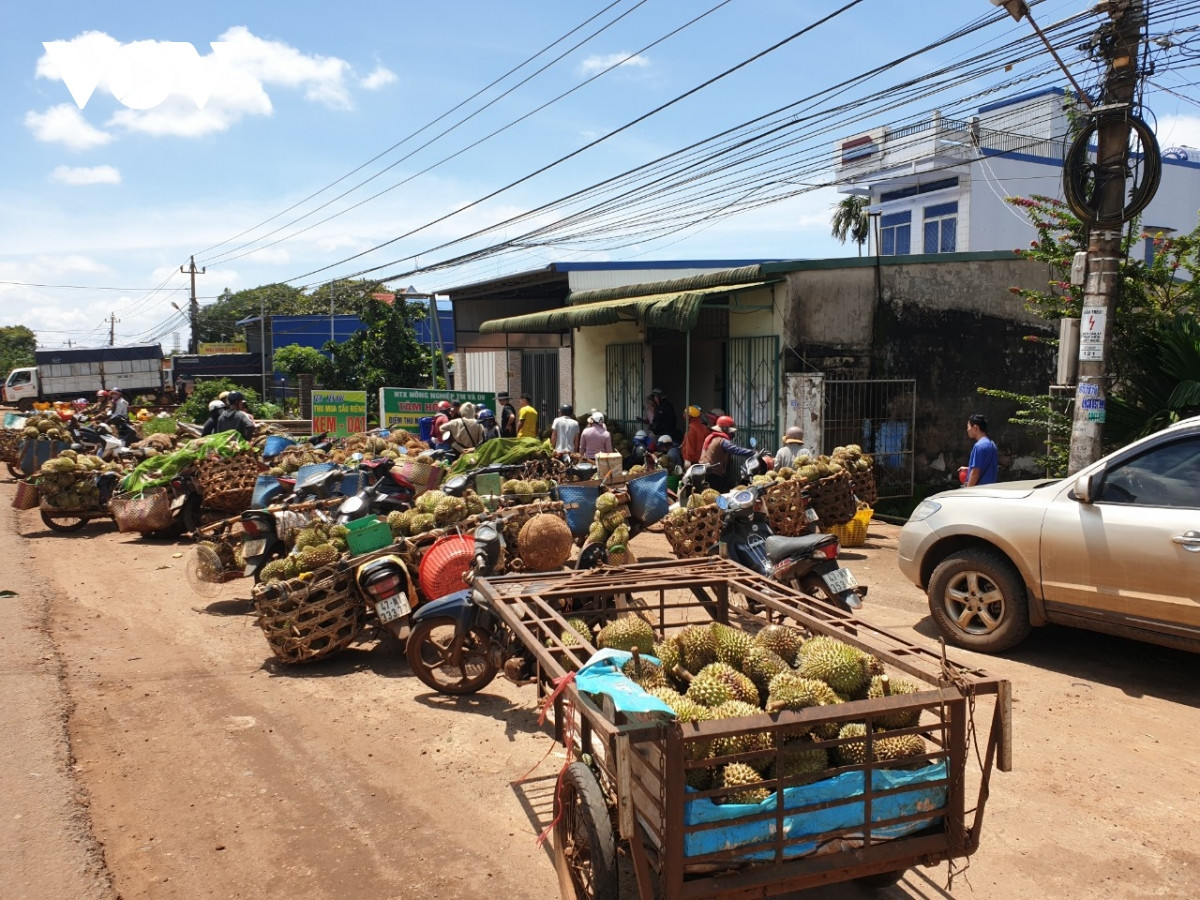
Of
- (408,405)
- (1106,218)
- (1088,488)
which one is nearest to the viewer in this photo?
(1088,488)

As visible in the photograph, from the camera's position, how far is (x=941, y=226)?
36.0 meters

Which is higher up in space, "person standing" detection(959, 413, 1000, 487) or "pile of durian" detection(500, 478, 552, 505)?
"person standing" detection(959, 413, 1000, 487)

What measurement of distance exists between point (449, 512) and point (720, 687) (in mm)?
4599

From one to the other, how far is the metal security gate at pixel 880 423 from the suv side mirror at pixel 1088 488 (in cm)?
746

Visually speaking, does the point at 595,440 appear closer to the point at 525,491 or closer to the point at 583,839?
the point at 525,491

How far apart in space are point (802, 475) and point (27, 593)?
8.49 m

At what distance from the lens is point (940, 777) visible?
3.14 metres

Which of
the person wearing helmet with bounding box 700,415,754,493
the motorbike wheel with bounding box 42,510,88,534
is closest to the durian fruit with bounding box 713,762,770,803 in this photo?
the person wearing helmet with bounding box 700,415,754,493

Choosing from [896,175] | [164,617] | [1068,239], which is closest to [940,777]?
[164,617]

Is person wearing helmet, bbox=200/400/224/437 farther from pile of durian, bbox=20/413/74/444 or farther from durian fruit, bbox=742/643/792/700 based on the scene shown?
durian fruit, bbox=742/643/792/700

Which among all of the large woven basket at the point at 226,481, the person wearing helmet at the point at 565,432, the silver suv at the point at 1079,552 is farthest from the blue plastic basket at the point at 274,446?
the silver suv at the point at 1079,552

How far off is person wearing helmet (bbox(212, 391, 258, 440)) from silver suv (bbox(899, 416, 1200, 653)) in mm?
11543

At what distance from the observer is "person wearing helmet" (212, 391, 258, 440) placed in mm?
14945

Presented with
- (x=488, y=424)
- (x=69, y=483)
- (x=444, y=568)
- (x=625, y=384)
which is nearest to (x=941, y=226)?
(x=625, y=384)
